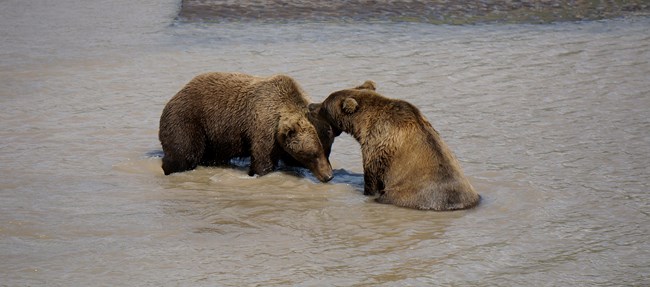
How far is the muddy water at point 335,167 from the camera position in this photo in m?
6.73

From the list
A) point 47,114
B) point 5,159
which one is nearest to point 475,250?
point 5,159

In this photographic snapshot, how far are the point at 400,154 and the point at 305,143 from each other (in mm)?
926

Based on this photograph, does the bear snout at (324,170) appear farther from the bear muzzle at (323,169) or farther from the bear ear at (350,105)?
the bear ear at (350,105)

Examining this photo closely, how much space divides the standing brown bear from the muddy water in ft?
0.58

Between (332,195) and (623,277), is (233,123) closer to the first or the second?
(332,195)

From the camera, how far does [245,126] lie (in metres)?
8.91

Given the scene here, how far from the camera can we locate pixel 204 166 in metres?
9.24

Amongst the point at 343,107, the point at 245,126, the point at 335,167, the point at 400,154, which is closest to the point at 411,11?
the point at 335,167

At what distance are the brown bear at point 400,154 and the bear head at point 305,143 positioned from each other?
0.19 metres

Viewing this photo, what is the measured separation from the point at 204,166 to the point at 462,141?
2511 mm

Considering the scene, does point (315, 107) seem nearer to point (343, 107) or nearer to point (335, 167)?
point (343, 107)

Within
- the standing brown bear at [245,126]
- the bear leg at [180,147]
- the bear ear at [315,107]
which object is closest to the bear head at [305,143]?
the standing brown bear at [245,126]

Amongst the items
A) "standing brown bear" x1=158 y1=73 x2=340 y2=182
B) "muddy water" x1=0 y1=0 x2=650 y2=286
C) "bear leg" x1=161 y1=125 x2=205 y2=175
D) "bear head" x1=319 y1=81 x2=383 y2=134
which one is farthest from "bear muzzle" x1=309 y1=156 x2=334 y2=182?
"bear leg" x1=161 y1=125 x2=205 y2=175

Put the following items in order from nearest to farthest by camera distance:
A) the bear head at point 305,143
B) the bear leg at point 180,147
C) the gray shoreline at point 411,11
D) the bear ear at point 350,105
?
the bear ear at point 350,105, the bear head at point 305,143, the bear leg at point 180,147, the gray shoreline at point 411,11
